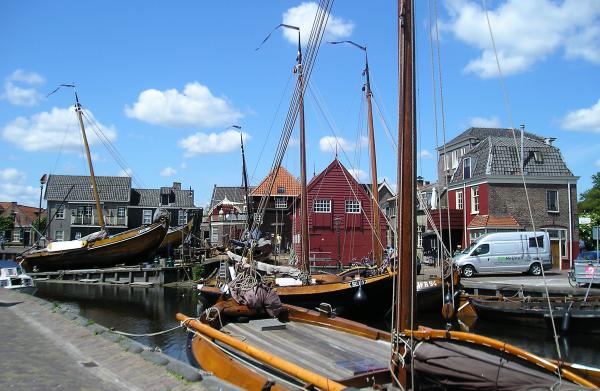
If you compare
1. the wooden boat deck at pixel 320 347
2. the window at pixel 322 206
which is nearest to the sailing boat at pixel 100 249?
the window at pixel 322 206

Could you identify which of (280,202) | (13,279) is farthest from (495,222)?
(13,279)

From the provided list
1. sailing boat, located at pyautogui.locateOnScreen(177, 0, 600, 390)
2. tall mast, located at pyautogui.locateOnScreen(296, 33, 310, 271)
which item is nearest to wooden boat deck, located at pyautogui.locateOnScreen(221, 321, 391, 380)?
sailing boat, located at pyautogui.locateOnScreen(177, 0, 600, 390)

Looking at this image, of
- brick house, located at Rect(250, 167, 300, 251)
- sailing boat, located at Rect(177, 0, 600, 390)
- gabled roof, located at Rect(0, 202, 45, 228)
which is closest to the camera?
sailing boat, located at Rect(177, 0, 600, 390)

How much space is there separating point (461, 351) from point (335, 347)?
10.1ft

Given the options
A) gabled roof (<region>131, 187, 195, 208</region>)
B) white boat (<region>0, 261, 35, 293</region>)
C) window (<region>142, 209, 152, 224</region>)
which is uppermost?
gabled roof (<region>131, 187, 195, 208</region>)

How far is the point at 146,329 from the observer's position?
20844mm

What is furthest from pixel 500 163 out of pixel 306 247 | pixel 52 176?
pixel 52 176

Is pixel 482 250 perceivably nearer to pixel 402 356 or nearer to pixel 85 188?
pixel 402 356

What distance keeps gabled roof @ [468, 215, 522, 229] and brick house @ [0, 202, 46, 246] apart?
62.7 meters

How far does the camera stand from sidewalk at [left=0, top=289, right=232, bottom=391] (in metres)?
7.57

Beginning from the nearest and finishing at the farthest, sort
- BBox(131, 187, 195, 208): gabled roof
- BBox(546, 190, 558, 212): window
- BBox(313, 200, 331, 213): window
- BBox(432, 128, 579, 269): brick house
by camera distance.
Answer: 1. BBox(432, 128, 579, 269): brick house
2. BBox(546, 190, 558, 212): window
3. BBox(313, 200, 331, 213): window
4. BBox(131, 187, 195, 208): gabled roof

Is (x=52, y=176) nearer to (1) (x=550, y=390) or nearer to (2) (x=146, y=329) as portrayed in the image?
(2) (x=146, y=329)

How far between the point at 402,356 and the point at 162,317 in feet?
64.8

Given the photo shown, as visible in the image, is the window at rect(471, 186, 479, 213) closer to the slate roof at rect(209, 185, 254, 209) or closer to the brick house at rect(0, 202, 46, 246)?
the slate roof at rect(209, 185, 254, 209)
